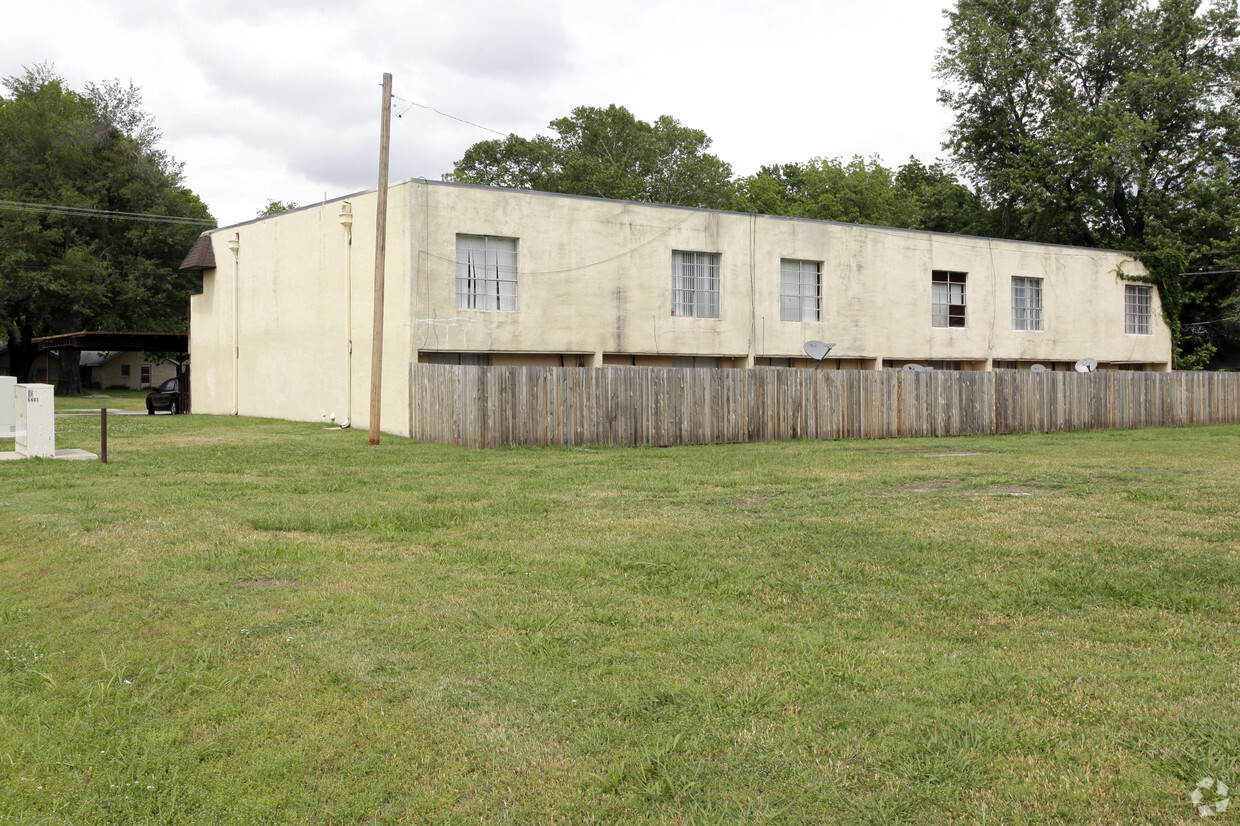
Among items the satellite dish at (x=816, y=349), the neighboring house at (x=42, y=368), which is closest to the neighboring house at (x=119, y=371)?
the neighboring house at (x=42, y=368)

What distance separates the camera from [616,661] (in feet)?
17.6

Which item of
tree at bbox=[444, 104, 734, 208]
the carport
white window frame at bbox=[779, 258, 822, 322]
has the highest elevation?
tree at bbox=[444, 104, 734, 208]

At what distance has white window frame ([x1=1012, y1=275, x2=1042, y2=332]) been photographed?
3203 cm

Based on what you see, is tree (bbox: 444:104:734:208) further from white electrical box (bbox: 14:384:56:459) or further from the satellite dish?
white electrical box (bbox: 14:384:56:459)

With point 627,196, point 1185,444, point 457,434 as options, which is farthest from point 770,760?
point 627,196

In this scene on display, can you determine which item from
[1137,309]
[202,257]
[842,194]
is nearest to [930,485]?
[202,257]

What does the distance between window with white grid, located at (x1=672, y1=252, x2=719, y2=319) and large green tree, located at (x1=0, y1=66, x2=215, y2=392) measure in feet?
108

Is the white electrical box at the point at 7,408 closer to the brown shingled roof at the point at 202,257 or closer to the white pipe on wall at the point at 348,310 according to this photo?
the white pipe on wall at the point at 348,310

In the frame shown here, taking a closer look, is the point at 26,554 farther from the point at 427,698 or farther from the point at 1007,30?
the point at 1007,30

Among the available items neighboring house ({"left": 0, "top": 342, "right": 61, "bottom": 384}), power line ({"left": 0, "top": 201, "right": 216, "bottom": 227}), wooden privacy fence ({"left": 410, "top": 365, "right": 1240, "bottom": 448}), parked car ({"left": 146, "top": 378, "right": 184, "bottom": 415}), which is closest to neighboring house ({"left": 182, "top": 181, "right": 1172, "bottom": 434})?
parked car ({"left": 146, "top": 378, "right": 184, "bottom": 415})

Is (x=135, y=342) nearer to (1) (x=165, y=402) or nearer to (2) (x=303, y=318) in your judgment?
(1) (x=165, y=402)

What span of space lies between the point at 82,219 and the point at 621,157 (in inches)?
1154

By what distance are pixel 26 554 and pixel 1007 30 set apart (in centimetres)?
4534

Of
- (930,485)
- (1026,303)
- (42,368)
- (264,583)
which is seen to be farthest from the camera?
(42,368)
